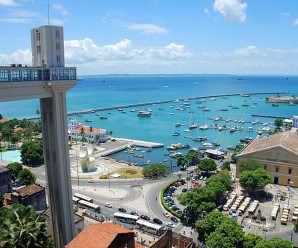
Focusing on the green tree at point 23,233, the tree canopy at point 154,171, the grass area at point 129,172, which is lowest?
the grass area at point 129,172

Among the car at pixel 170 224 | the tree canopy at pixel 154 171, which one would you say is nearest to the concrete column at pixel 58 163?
the car at pixel 170 224

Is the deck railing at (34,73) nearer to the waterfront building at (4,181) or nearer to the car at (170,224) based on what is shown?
the car at (170,224)

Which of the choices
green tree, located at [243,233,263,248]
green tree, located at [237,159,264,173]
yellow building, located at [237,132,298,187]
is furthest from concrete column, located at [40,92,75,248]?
yellow building, located at [237,132,298,187]

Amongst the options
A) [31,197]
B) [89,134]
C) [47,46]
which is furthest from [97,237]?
[89,134]

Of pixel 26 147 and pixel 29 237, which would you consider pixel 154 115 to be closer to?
pixel 26 147

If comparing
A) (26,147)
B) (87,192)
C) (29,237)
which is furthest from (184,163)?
(29,237)

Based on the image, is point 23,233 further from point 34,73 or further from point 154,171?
point 154,171
